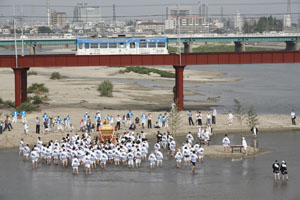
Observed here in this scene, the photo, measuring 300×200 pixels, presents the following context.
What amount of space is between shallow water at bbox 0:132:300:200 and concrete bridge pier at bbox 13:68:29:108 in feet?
53.0

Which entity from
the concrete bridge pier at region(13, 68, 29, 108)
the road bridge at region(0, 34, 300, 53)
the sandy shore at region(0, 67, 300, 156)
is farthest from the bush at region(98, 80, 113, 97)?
the road bridge at region(0, 34, 300, 53)

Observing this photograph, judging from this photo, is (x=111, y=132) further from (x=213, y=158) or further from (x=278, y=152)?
(x=278, y=152)

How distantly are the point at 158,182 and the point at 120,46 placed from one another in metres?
26.2

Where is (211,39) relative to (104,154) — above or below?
above

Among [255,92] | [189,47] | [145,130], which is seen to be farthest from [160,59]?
[189,47]

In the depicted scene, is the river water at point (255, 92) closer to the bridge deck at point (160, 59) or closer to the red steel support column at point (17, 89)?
the bridge deck at point (160, 59)

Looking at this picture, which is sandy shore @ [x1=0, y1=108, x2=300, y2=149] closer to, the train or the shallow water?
the train

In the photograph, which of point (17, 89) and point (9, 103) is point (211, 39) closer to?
point (9, 103)

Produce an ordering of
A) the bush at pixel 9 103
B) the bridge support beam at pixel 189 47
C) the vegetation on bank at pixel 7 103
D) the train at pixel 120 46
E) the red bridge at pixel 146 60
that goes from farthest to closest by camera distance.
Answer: the bridge support beam at pixel 189 47, the bush at pixel 9 103, the vegetation on bank at pixel 7 103, the train at pixel 120 46, the red bridge at pixel 146 60

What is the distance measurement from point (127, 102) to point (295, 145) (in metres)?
26.5

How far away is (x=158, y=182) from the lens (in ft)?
112

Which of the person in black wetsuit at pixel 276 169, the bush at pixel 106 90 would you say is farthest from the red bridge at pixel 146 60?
the person in black wetsuit at pixel 276 169

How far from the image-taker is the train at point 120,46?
2286 inches

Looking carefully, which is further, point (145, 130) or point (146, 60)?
point (146, 60)
